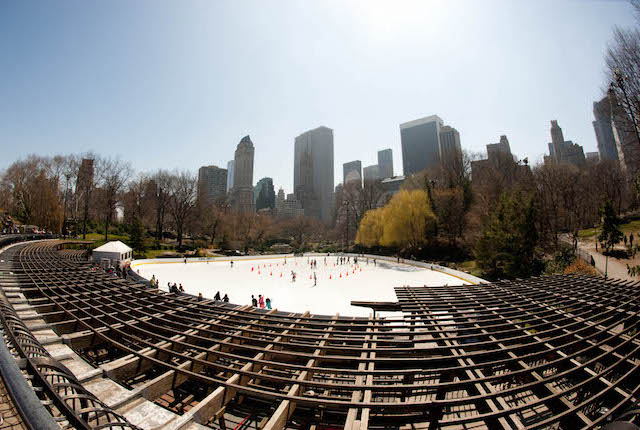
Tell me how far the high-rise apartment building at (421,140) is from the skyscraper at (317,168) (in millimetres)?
54747

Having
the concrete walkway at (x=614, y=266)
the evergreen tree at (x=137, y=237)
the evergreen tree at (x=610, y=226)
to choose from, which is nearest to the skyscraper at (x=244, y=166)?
the evergreen tree at (x=137, y=237)

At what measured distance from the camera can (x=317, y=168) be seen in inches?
6934

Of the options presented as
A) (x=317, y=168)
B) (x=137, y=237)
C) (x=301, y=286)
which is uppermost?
(x=317, y=168)

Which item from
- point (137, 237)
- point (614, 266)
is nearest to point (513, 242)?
point (614, 266)

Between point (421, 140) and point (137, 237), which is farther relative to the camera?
point (421, 140)

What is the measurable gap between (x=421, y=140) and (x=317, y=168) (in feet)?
240

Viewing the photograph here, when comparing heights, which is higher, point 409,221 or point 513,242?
point 409,221

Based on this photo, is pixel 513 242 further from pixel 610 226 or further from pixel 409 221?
pixel 409 221

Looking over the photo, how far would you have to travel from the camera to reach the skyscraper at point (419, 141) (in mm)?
122912

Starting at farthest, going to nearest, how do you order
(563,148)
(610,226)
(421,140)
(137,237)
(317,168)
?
(317,168), (421,140), (563,148), (137,237), (610,226)

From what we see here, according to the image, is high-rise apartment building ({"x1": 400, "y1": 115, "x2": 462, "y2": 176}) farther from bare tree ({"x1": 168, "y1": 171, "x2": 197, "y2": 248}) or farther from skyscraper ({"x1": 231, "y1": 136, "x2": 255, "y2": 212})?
bare tree ({"x1": 168, "y1": 171, "x2": 197, "y2": 248})

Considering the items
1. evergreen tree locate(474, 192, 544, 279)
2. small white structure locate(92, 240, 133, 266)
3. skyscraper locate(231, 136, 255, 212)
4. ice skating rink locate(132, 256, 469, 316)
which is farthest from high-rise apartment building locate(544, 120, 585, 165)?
skyscraper locate(231, 136, 255, 212)

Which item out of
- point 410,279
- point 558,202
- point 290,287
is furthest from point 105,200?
point 558,202

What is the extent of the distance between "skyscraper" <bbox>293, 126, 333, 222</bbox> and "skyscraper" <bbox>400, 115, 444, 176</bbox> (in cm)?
5433
